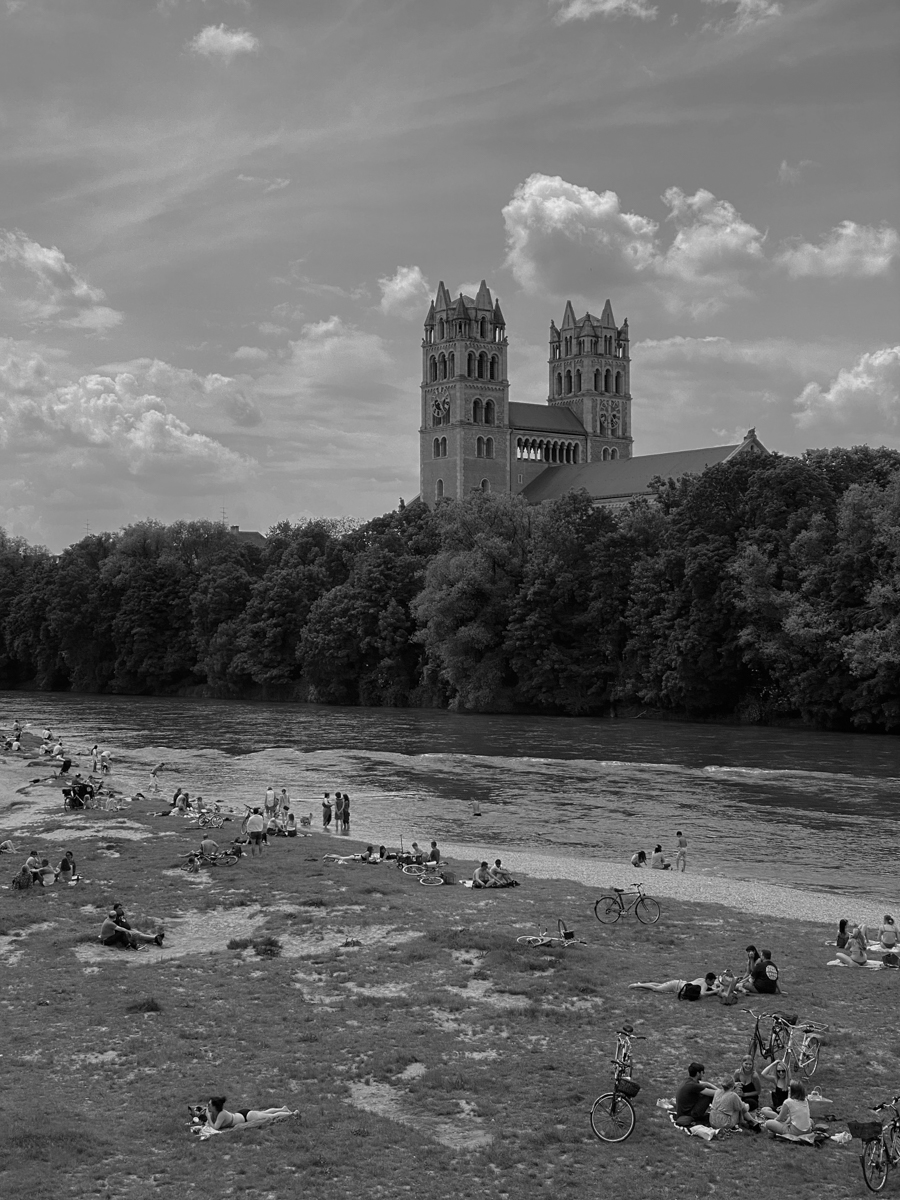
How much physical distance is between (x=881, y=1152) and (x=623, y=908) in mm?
14433

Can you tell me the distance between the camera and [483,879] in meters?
34.8

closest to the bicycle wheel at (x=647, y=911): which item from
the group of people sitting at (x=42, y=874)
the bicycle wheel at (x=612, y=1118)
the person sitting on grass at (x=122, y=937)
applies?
the person sitting on grass at (x=122, y=937)

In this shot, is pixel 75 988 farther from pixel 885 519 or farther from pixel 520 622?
pixel 520 622

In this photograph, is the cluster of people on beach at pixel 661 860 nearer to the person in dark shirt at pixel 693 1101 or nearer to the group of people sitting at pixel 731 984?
the group of people sitting at pixel 731 984

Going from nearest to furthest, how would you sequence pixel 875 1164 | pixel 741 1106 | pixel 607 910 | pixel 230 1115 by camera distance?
pixel 875 1164, pixel 230 1115, pixel 741 1106, pixel 607 910

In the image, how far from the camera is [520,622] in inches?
4232

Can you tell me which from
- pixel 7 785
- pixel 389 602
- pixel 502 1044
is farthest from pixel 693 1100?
pixel 389 602

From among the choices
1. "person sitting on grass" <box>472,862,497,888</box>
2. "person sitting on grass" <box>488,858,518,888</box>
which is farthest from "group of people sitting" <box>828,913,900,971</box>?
"person sitting on grass" <box>472,862,497,888</box>

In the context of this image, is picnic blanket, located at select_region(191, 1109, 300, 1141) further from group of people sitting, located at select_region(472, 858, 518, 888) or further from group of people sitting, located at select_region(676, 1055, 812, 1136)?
group of people sitting, located at select_region(472, 858, 518, 888)

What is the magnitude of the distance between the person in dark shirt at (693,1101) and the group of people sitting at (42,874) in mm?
20763

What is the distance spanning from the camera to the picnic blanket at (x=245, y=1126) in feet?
59.4

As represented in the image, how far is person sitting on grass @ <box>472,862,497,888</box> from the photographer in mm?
34562

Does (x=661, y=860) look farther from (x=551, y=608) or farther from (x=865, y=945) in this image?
(x=551, y=608)

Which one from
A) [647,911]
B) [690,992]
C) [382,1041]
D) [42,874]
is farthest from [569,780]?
[382,1041]
